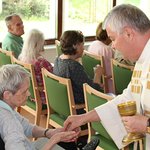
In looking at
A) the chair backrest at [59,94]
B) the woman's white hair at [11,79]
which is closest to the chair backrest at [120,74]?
the chair backrest at [59,94]

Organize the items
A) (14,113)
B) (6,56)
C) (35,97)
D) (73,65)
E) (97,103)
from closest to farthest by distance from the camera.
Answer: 1. (14,113)
2. (97,103)
3. (73,65)
4. (35,97)
5. (6,56)

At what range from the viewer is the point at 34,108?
11.6 ft

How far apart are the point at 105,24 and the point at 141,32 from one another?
0.70 ft

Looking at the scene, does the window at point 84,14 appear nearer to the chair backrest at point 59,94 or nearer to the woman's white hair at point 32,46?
the woman's white hair at point 32,46

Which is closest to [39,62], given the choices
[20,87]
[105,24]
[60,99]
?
[60,99]

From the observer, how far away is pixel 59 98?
2.95m

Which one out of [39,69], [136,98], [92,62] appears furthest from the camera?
[92,62]

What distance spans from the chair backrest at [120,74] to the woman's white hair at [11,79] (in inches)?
62.1

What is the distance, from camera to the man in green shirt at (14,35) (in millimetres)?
4461

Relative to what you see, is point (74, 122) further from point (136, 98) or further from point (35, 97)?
point (35, 97)

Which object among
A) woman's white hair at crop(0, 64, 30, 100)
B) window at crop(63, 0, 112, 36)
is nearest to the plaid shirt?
woman's white hair at crop(0, 64, 30, 100)

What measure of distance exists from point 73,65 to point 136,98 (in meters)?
1.25

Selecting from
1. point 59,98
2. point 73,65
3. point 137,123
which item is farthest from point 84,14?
point 137,123

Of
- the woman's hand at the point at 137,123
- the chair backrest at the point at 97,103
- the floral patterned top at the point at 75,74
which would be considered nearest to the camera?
the woman's hand at the point at 137,123
